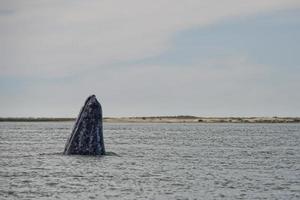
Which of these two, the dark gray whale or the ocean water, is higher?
the dark gray whale

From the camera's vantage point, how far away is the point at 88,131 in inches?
1328

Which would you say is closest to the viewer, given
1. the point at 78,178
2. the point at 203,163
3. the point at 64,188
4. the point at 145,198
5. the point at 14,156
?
the point at 145,198

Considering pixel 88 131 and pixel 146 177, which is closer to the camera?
pixel 146 177

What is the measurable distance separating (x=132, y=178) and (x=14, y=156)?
12.6m

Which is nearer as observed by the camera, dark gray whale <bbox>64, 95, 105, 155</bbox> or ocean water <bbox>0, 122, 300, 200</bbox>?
ocean water <bbox>0, 122, 300, 200</bbox>

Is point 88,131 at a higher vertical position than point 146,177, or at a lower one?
higher

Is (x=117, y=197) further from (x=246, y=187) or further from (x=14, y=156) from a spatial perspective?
(x=14, y=156)

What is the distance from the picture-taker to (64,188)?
23.4 meters

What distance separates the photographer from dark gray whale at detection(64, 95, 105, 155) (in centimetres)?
3378

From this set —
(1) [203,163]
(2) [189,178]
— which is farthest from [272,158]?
(2) [189,178]

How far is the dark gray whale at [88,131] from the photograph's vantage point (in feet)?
111

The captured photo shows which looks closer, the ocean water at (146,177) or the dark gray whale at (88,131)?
the ocean water at (146,177)

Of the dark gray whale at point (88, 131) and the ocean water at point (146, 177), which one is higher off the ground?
the dark gray whale at point (88, 131)

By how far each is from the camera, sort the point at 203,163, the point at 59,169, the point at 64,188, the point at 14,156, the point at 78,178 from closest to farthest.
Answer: the point at 64,188 → the point at 78,178 → the point at 59,169 → the point at 203,163 → the point at 14,156
